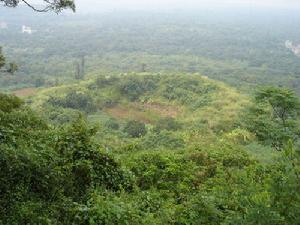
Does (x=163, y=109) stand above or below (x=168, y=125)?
below

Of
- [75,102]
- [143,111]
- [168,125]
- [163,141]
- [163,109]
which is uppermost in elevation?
[163,141]

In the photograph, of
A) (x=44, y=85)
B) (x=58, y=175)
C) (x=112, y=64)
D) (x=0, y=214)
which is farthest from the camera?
(x=112, y=64)

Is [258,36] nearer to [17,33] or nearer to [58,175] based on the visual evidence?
[17,33]

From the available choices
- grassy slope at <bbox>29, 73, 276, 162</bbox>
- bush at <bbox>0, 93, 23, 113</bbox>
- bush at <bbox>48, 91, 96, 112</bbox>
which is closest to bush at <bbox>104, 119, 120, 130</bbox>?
grassy slope at <bbox>29, 73, 276, 162</bbox>

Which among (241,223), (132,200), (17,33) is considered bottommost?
(17,33)

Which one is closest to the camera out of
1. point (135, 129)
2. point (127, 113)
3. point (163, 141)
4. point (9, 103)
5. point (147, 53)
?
point (9, 103)

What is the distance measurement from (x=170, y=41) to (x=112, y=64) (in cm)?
5532

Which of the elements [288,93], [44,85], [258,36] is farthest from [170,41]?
[288,93]

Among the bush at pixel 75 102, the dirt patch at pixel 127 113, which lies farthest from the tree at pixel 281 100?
the bush at pixel 75 102

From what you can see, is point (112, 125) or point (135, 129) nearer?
point (135, 129)

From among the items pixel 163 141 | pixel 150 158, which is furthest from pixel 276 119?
pixel 163 141

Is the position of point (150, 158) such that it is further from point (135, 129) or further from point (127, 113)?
point (127, 113)

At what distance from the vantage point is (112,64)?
4166 inches

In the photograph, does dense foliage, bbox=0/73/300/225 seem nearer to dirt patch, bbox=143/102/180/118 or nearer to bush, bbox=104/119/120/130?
bush, bbox=104/119/120/130
